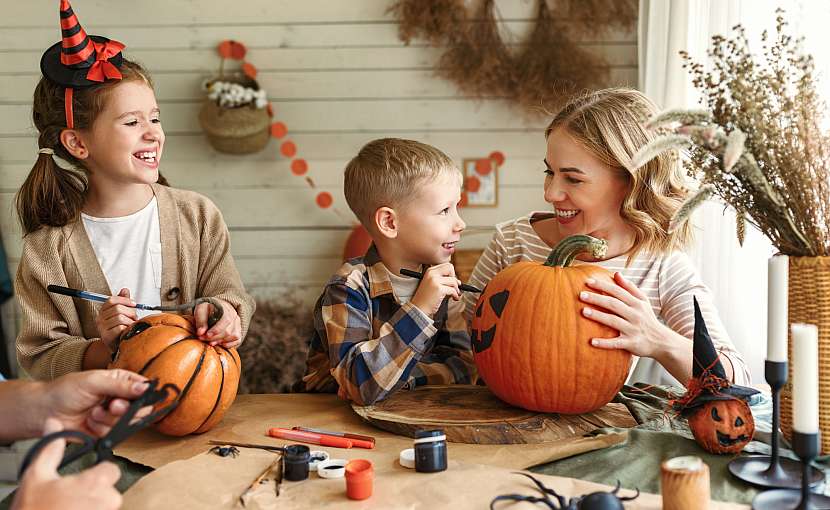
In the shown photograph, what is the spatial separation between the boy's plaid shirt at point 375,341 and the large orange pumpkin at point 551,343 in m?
0.16

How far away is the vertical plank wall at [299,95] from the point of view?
3572 millimetres

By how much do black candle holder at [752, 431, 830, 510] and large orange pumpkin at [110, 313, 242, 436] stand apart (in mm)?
876

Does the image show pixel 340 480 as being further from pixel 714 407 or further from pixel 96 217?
pixel 96 217

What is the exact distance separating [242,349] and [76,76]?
1610mm

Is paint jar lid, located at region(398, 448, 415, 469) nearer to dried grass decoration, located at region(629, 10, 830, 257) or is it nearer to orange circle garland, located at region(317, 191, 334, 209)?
dried grass decoration, located at region(629, 10, 830, 257)

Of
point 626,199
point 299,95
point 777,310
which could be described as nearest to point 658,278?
point 626,199

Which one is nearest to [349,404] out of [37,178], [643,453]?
[643,453]

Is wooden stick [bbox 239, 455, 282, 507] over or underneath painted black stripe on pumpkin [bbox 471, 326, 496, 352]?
underneath

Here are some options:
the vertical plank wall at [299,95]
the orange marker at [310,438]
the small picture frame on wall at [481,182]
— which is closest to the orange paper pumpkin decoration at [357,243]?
the vertical plank wall at [299,95]

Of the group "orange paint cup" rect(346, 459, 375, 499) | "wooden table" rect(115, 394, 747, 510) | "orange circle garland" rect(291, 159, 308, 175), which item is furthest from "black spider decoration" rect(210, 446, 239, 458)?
"orange circle garland" rect(291, 159, 308, 175)

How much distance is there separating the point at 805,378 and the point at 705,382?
30cm

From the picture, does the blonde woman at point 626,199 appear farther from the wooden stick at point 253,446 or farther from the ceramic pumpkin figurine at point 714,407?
the wooden stick at point 253,446

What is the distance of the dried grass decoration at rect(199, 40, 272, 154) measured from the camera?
3432 millimetres

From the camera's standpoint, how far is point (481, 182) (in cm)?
362
